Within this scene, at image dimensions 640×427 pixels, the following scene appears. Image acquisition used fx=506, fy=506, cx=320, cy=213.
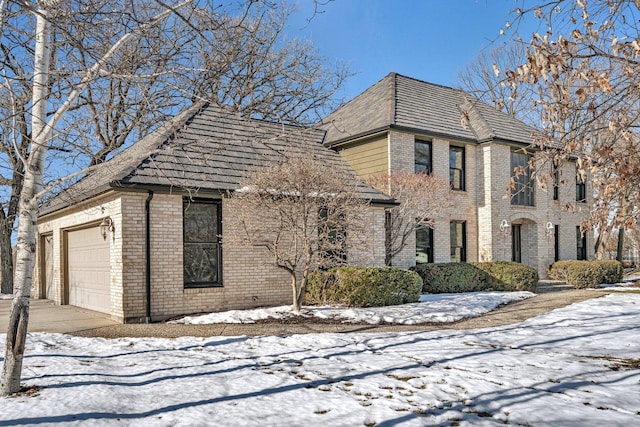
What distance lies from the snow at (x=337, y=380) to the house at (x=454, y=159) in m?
8.14

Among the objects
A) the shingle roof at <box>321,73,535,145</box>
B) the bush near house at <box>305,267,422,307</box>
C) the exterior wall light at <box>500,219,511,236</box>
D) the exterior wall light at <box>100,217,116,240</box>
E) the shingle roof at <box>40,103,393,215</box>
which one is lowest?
the bush near house at <box>305,267,422,307</box>

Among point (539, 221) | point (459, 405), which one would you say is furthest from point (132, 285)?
point (539, 221)

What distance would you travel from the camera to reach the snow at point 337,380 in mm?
4781

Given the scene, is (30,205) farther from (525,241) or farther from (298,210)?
(525,241)

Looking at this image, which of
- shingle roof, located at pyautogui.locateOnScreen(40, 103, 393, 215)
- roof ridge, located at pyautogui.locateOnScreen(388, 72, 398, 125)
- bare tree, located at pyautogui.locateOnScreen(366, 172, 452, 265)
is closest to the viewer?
shingle roof, located at pyautogui.locateOnScreen(40, 103, 393, 215)

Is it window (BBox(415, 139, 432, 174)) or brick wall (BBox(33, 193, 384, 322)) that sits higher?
window (BBox(415, 139, 432, 174))

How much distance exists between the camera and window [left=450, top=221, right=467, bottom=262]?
18.2m

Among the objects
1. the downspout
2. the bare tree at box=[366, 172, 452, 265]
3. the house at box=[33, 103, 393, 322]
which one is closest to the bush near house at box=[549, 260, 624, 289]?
the bare tree at box=[366, 172, 452, 265]

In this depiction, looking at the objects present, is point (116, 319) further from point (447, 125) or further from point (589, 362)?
point (447, 125)

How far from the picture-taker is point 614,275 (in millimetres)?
19672

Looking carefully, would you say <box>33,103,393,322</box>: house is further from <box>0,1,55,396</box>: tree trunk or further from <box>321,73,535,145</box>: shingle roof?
<box>321,73,535,145</box>: shingle roof

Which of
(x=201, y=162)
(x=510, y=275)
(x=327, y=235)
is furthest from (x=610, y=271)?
(x=201, y=162)

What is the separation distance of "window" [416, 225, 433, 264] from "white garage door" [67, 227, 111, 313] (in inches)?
384

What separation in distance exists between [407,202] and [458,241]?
13.4 feet
